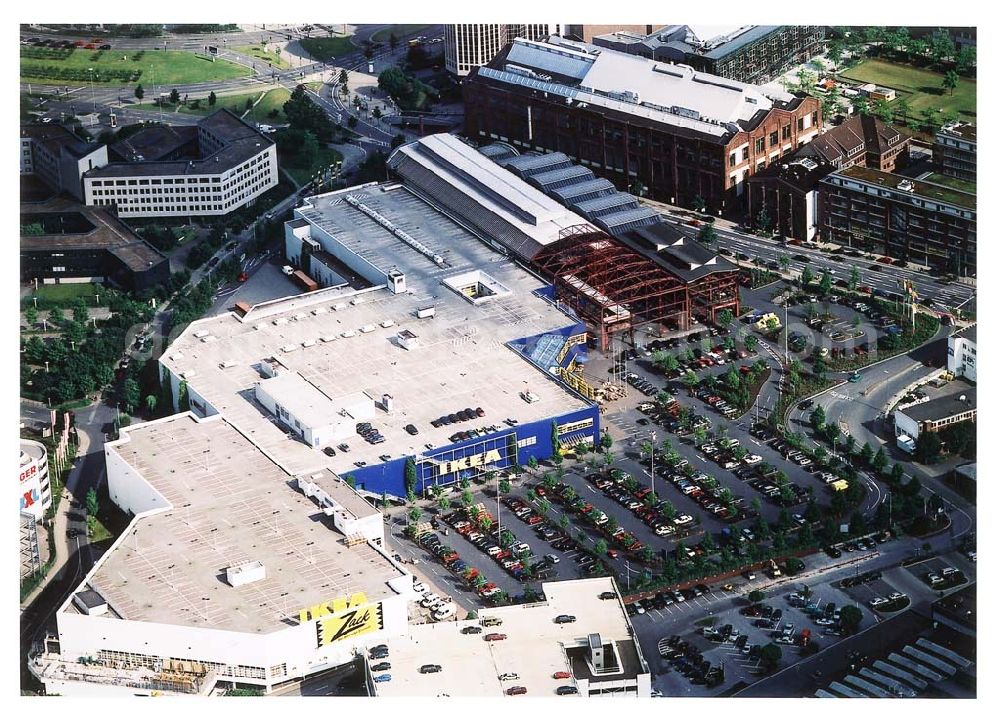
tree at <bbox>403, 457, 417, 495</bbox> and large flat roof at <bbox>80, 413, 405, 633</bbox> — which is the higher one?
large flat roof at <bbox>80, 413, 405, 633</bbox>

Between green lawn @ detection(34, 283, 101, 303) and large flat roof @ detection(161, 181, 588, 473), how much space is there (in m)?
13.6

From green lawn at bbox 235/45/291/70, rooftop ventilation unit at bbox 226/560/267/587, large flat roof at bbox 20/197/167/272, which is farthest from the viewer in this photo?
green lawn at bbox 235/45/291/70

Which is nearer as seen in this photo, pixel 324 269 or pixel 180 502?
pixel 180 502

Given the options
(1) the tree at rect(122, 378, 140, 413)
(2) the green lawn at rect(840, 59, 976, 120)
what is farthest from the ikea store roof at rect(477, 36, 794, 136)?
(1) the tree at rect(122, 378, 140, 413)

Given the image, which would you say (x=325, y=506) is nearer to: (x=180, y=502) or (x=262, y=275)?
(x=180, y=502)

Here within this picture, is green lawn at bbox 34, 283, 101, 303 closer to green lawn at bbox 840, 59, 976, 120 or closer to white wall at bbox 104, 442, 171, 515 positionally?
white wall at bbox 104, 442, 171, 515

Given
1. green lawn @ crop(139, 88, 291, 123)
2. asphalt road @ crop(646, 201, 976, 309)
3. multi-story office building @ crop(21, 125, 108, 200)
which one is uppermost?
multi-story office building @ crop(21, 125, 108, 200)

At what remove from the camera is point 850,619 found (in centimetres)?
11275

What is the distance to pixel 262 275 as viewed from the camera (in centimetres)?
15675

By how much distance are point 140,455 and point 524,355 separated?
81.9ft

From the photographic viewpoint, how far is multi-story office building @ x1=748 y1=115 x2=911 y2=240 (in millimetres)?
158625

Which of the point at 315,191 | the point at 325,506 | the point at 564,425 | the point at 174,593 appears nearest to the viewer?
the point at 174,593

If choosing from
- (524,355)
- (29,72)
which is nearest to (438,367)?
(524,355)

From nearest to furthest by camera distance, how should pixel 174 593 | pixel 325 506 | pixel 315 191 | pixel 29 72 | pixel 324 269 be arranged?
pixel 174 593, pixel 325 506, pixel 324 269, pixel 315 191, pixel 29 72
